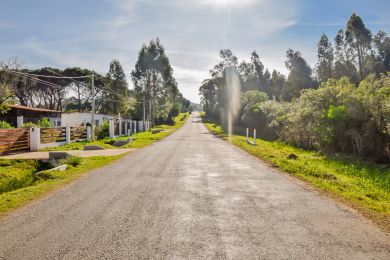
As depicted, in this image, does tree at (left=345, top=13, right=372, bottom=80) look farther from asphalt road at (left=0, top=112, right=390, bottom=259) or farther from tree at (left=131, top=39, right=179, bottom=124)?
asphalt road at (left=0, top=112, right=390, bottom=259)

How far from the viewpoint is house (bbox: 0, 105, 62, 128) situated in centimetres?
3468

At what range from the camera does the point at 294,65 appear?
7831 cm

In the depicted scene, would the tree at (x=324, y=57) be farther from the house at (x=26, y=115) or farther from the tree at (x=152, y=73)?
the house at (x=26, y=115)

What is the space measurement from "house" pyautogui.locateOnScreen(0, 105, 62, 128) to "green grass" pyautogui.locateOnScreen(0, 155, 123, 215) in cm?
1741

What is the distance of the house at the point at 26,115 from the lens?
114 feet

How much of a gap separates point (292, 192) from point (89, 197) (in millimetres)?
5347

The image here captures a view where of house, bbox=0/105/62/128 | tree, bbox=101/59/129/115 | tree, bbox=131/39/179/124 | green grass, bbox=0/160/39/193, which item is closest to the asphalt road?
green grass, bbox=0/160/39/193


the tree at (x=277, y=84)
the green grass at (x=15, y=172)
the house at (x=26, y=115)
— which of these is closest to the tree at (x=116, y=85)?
the house at (x=26, y=115)

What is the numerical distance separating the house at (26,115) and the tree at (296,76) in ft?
161

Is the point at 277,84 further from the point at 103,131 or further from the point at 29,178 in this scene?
the point at 29,178

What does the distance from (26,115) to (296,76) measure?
193ft

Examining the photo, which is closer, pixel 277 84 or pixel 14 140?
pixel 14 140

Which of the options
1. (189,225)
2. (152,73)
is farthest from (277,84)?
(189,225)

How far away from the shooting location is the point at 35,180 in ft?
35.1
